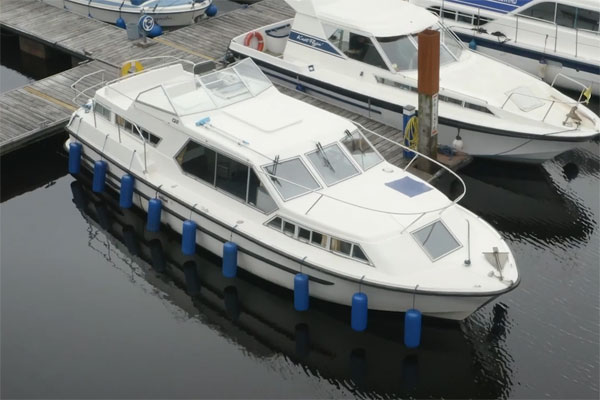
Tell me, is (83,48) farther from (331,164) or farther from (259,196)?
(331,164)

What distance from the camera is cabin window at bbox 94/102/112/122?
62.1 feet

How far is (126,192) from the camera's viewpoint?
18031mm

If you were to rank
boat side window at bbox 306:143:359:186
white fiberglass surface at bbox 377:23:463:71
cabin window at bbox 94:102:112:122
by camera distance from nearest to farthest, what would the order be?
boat side window at bbox 306:143:359:186 → cabin window at bbox 94:102:112:122 → white fiberglass surface at bbox 377:23:463:71

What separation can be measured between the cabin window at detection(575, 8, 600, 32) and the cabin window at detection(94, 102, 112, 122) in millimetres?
12807

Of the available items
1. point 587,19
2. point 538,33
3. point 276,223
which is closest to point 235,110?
point 276,223

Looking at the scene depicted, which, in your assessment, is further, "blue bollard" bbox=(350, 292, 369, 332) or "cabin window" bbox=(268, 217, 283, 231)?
"cabin window" bbox=(268, 217, 283, 231)

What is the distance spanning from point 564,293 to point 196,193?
288 inches

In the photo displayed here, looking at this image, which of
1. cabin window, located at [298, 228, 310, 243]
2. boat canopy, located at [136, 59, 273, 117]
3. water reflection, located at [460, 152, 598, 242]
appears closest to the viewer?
cabin window, located at [298, 228, 310, 243]

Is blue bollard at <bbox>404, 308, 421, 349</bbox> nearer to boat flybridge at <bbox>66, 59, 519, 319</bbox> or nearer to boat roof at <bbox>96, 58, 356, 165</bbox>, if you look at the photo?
boat flybridge at <bbox>66, 59, 519, 319</bbox>

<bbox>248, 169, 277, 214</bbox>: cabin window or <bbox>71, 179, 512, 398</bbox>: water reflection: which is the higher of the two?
<bbox>248, 169, 277, 214</bbox>: cabin window

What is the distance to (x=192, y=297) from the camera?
645 inches

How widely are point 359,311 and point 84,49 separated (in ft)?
43.0

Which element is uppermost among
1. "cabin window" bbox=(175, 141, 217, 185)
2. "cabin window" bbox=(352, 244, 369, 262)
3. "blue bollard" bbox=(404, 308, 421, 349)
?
"cabin window" bbox=(175, 141, 217, 185)

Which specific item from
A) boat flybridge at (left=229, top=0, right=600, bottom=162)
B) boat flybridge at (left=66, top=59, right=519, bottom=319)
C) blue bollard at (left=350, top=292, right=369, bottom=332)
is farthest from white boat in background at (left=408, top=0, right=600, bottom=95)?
blue bollard at (left=350, top=292, right=369, bottom=332)
